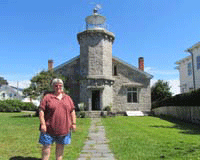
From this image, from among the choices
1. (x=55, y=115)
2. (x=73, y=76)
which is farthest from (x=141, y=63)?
(x=55, y=115)

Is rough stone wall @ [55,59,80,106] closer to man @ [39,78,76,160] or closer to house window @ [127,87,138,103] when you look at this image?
house window @ [127,87,138,103]

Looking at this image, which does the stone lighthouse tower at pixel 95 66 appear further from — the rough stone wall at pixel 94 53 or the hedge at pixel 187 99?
the hedge at pixel 187 99

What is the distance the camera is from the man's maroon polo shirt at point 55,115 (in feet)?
13.8

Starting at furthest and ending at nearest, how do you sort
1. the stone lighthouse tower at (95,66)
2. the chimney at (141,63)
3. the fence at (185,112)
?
the chimney at (141,63) < the stone lighthouse tower at (95,66) < the fence at (185,112)

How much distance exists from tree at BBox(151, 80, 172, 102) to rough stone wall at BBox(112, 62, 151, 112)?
A: 391 inches

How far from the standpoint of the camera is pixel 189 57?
1009 inches

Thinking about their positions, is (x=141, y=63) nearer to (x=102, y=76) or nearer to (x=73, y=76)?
(x=102, y=76)

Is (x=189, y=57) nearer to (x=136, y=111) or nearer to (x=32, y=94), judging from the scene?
(x=136, y=111)

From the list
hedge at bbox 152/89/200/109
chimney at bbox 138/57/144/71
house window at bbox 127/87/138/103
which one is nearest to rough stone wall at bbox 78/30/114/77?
house window at bbox 127/87/138/103

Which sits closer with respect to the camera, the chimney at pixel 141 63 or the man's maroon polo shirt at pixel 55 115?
the man's maroon polo shirt at pixel 55 115

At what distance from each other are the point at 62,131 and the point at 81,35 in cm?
1924

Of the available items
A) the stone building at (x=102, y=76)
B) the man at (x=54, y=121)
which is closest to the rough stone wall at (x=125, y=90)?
the stone building at (x=102, y=76)

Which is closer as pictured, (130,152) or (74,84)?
(130,152)

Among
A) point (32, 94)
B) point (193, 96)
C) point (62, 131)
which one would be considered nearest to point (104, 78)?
point (32, 94)
